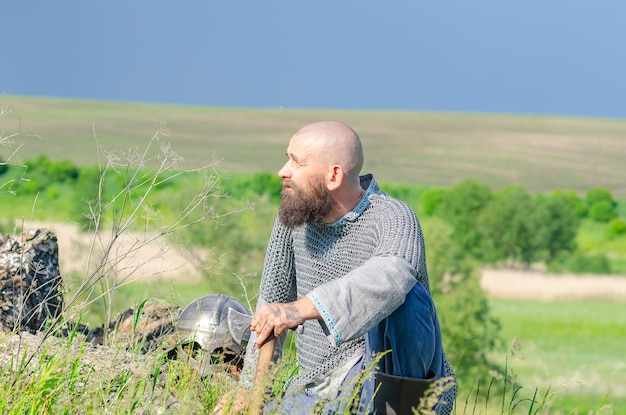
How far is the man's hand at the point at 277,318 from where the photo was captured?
346cm

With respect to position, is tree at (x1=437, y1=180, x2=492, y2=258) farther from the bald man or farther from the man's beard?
the man's beard

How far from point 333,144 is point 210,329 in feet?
6.87

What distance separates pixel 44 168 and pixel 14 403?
8786 cm

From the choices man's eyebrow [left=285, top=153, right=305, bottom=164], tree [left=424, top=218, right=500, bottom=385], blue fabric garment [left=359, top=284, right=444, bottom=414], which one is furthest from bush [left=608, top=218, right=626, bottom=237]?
man's eyebrow [left=285, top=153, right=305, bottom=164]

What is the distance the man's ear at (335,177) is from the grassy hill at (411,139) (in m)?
69.5

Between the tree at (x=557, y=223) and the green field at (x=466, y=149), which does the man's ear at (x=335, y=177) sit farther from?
the tree at (x=557, y=223)

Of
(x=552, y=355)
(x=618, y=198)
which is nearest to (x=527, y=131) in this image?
(x=618, y=198)

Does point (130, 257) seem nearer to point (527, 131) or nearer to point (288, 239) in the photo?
point (288, 239)

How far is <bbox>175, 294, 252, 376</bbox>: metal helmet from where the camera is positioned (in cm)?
568

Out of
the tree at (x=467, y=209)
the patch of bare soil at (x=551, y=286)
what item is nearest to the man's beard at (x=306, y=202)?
the patch of bare soil at (x=551, y=286)

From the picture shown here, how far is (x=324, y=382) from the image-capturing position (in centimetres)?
439

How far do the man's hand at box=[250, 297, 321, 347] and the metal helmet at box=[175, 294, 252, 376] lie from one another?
2.07 meters

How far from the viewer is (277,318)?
11.3 feet

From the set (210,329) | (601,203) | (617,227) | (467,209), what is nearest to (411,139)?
(467,209)
